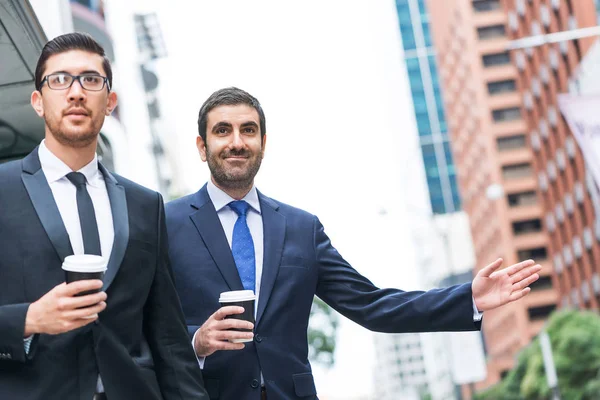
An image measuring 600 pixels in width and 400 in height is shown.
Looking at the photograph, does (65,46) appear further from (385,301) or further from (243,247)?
(385,301)

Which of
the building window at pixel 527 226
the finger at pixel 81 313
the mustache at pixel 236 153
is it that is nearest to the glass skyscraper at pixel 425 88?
the building window at pixel 527 226

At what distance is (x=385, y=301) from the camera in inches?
203

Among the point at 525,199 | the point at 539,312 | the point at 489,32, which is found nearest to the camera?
the point at 539,312

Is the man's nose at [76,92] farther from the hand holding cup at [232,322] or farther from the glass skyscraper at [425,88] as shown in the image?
the glass skyscraper at [425,88]

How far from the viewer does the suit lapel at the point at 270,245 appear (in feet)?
15.8

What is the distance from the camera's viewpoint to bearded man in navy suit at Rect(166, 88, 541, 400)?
479 centimetres

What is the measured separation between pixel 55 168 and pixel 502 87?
104551 mm

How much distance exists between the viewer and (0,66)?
6113 mm

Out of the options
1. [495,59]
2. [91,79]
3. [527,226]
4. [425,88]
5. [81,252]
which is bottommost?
[527,226]

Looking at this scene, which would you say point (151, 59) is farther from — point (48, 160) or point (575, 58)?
point (48, 160)

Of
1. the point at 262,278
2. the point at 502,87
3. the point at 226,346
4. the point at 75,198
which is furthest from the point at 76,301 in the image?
the point at 502,87

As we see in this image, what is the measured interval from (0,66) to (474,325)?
3229 mm

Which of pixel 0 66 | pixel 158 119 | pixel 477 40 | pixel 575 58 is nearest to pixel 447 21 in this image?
pixel 477 40

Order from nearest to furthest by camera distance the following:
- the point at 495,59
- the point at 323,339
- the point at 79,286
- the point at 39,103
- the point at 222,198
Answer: the point at 79,286 < the point at 39,103 < the point at 222,198 < the point at 323,339 < the point at 495,59
